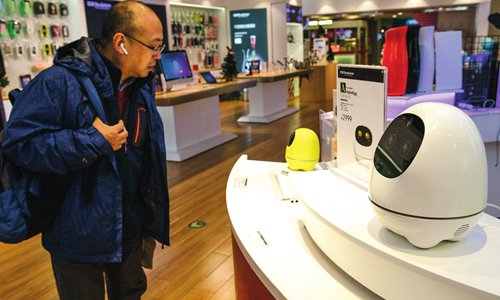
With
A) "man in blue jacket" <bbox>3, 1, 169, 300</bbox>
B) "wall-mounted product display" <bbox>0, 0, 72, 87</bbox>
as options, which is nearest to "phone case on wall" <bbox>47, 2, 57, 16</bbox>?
"wall-mounted product display" <bbox>0, 0, 72, 87</bbox>

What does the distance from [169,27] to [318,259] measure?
817cm

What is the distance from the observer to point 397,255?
33.5 inches

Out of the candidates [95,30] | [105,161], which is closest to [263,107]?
[95,30]

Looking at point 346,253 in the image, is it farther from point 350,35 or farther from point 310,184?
point 350,35

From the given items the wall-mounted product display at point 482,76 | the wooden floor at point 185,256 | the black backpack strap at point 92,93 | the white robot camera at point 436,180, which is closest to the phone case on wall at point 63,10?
the wooden floor at point 185,256

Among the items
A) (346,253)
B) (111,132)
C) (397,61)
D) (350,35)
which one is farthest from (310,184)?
(350,35)

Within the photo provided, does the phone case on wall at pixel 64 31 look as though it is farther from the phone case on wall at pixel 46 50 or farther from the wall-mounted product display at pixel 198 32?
the wall-mounted product display at pixel 198 32

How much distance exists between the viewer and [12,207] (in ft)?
4.10

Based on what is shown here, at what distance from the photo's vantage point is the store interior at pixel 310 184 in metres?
0.86

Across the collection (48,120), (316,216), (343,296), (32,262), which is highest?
(48,120)

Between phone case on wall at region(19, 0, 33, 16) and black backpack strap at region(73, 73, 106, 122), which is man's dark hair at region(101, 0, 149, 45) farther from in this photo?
phone case on wall at region(19, 0, 33, 16)

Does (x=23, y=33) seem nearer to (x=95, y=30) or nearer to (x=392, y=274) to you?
(x=95, y=30)

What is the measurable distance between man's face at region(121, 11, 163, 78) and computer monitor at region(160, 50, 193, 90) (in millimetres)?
3978

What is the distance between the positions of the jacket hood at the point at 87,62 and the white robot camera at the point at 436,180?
92 cm
